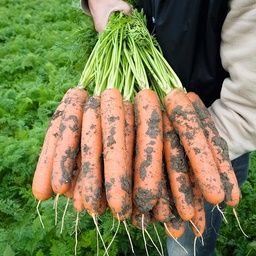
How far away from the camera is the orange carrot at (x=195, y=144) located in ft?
4.08

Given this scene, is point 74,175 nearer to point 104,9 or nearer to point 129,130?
point 129,130

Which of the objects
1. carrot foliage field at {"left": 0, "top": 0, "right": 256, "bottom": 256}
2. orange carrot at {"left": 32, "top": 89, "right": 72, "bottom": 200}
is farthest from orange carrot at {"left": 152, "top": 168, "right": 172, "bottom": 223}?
orange carrot at {"left": 32, "top": 89, "right": 72, "bottom": 200}

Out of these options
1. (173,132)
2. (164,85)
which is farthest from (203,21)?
(173,132)

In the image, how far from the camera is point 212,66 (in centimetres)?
147

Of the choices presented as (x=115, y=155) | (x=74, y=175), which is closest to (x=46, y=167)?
(x=74, y=175)

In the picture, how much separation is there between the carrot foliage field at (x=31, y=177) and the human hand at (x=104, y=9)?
194 millimetres

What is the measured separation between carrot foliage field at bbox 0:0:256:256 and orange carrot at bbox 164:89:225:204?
1.38 feet

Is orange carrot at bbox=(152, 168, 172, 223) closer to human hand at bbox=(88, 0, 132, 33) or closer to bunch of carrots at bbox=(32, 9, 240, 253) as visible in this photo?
bunch of carrots at bbox=(32, 9, 240, 253)

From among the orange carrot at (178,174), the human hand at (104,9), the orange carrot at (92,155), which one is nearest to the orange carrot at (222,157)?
the orange carrot at (178,174)

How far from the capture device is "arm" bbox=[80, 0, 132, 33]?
66.9 inches

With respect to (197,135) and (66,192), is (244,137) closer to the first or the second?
(197,135)

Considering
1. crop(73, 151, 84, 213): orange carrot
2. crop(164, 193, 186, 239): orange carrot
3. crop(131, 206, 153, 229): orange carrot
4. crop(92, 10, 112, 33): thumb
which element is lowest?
crop(164, 193, 186, 239): orange carrot

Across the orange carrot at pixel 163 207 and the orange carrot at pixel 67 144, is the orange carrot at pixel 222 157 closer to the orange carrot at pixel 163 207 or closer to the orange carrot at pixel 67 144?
the orange carrot at pixel 163 207

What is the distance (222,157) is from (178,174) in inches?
6.8
